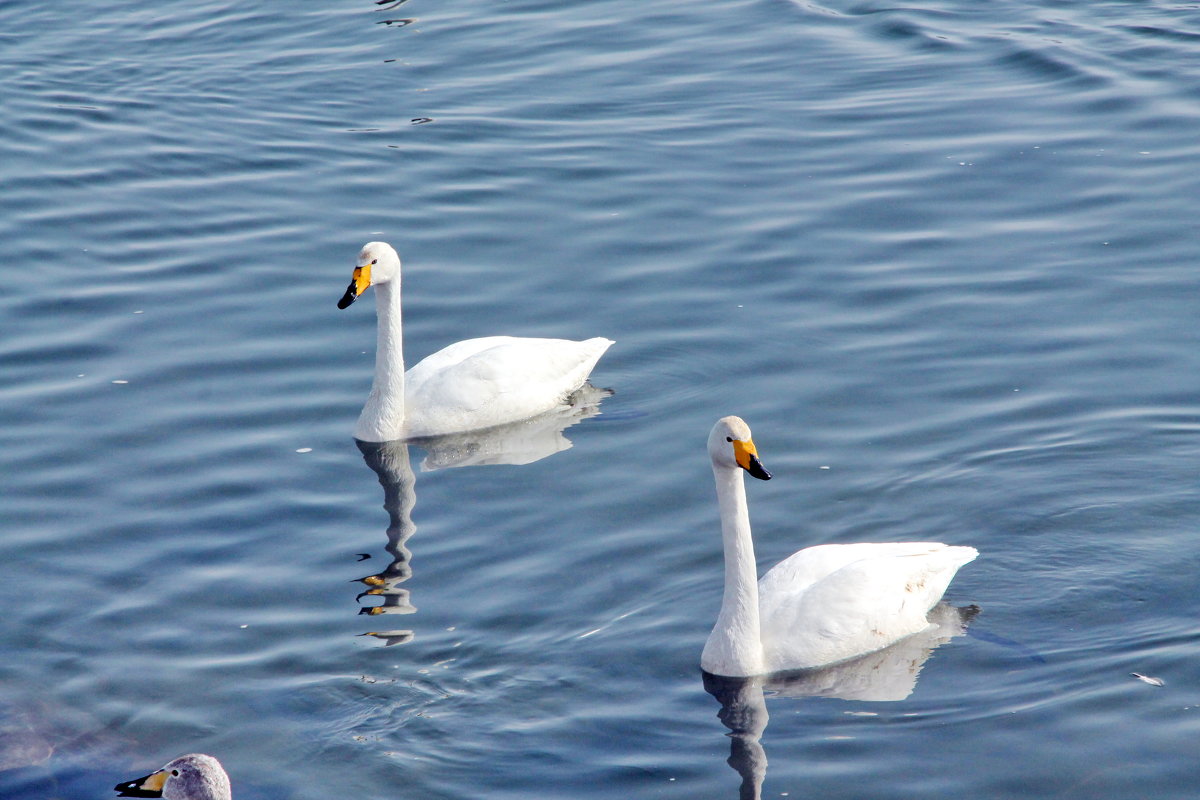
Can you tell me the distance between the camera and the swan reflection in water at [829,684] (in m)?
8.84

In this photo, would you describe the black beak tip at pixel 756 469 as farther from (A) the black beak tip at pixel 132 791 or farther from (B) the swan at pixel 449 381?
(B) the swan at pixel 449 381

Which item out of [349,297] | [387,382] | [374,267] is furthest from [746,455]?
[374,267]

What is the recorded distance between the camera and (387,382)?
42.1 ft

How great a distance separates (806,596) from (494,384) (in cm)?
416

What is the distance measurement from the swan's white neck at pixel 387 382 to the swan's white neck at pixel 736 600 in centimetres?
423

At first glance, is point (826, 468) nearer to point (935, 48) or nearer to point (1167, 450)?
point (1167, 450)

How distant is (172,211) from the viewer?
1755cm

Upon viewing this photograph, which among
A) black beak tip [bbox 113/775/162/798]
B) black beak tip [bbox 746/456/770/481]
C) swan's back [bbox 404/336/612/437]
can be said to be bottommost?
black beak tip [bbox 113/775/162/798]

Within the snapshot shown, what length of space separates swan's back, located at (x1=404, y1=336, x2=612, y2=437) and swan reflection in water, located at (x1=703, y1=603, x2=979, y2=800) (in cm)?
417

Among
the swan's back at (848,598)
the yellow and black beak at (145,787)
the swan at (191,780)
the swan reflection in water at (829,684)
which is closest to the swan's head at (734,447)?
the swan's back at (848,598)

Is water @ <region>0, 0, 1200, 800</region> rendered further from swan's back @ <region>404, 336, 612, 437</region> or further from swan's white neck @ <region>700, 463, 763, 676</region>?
swan's back @ <region>404, 336, 612, 437</region>

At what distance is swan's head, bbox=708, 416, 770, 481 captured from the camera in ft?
29.2

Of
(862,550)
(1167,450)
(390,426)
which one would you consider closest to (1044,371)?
(1167,450)

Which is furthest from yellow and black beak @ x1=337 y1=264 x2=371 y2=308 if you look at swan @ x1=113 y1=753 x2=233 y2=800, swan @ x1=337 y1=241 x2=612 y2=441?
swan @ x1=113 y1=753 x2=233 y2=800
